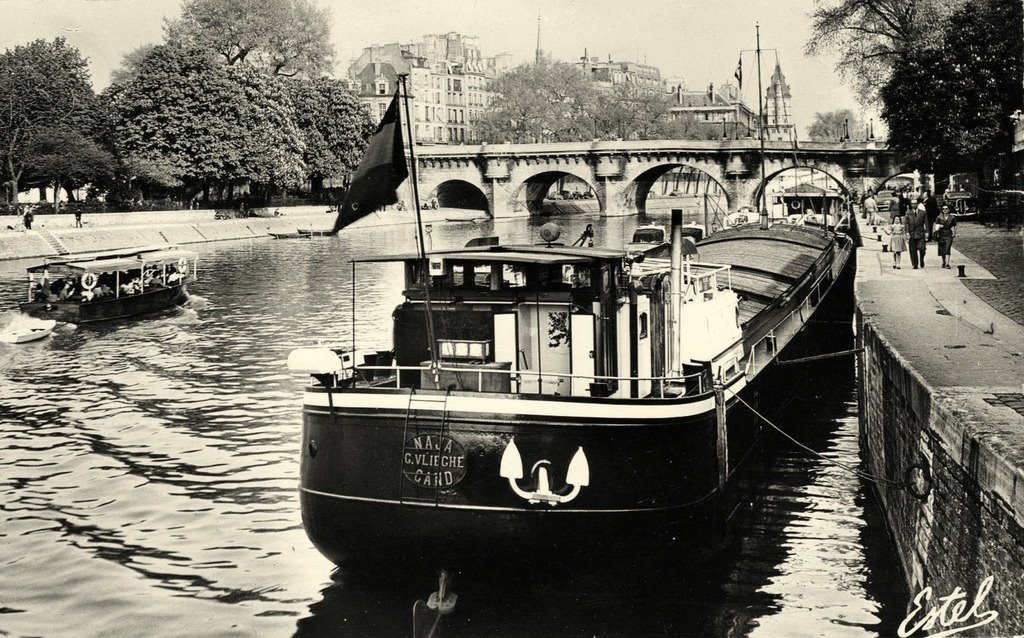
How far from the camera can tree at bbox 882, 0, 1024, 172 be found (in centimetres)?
4072

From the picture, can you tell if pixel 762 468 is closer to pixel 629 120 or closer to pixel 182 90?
pixel 182 90

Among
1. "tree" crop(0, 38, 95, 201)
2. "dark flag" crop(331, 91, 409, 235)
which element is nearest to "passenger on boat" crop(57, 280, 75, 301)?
"dark flag" crop(331, 91, 409, 235)

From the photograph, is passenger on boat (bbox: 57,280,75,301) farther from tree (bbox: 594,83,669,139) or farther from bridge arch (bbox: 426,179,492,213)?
tree (bbox: 594,83,669,139)

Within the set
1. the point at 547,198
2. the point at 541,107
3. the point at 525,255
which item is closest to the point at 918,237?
the point at 525,255

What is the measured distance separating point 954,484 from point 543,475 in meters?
4.24

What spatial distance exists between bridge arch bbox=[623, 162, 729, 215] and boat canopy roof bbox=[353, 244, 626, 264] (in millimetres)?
54881

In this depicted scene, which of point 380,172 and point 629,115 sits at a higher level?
point 629,115

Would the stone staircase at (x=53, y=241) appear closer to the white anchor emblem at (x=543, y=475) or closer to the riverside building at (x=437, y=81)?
the white anchor emblem at (x=543, y=475)

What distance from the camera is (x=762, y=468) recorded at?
19.5m

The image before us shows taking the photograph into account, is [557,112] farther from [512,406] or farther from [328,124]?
[512,406]

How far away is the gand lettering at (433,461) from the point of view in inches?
495

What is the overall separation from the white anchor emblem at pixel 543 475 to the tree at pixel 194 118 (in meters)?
71.6

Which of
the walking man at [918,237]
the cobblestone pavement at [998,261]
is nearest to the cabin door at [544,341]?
the cobblestone pavement at [998,261]

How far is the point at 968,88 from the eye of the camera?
135ft
